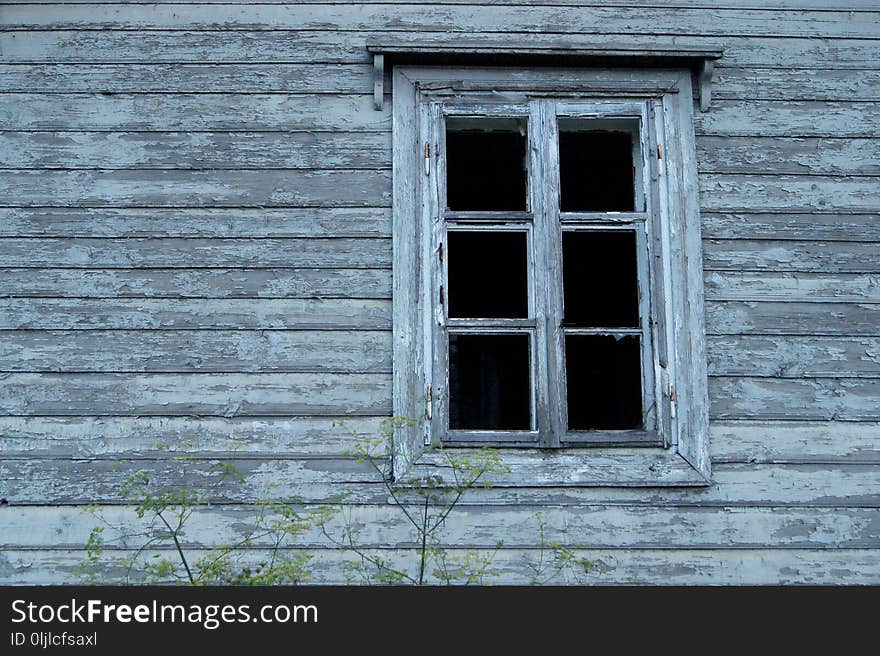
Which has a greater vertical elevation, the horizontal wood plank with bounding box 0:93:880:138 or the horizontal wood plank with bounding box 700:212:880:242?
the horizontal wood plank with bounding box 0:93:880:138

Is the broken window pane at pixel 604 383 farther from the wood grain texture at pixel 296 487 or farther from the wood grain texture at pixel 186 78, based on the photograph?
the wood grain texture at pixel 186 78

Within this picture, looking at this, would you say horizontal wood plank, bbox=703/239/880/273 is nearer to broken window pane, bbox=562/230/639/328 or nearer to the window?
the window

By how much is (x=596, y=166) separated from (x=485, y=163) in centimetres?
74

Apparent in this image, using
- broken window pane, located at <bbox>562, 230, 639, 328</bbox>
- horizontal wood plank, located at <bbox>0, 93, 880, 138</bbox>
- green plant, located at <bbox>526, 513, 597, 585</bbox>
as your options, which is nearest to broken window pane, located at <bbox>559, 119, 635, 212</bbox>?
broken window pane, located at <bbox>562, 230, 639, 328</bbox>

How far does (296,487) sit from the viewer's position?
3.68 m

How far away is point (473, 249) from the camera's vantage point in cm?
621

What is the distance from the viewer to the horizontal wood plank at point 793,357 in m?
3.81

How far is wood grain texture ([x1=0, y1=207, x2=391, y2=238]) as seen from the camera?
3867mm

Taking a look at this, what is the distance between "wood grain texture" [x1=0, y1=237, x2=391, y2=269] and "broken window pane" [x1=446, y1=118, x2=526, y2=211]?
0.66 metres

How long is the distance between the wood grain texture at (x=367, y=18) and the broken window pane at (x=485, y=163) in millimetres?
390

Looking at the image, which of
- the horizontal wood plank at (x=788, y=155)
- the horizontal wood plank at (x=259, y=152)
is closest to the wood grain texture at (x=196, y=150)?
the horizontal wood plank at (x=259, y=152)

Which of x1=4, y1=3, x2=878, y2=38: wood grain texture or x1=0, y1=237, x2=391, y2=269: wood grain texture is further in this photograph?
x1=4, y1=3, x2=878, y2=38: wood grain texture

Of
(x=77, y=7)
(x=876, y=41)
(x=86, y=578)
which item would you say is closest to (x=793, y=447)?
(x=876, y=41)

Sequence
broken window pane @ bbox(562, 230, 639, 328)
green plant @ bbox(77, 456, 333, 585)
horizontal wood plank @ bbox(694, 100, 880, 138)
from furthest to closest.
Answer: broken window pane @ bbox(562, 230, 639, 328) → horizontal wood plank @ bbox(694, 100, 880, 138) → green plant @ bbox(77, 456, 333, 585)
